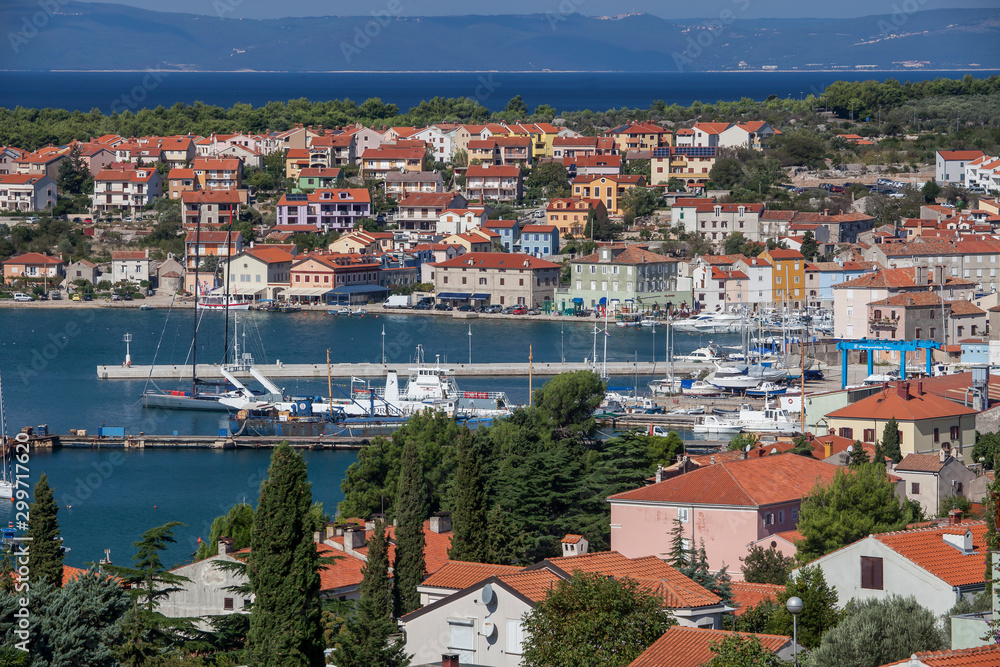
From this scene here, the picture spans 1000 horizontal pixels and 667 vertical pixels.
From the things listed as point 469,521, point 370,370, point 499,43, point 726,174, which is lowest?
point 370,370

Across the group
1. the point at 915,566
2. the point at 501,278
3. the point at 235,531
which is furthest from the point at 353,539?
the point at 501,278

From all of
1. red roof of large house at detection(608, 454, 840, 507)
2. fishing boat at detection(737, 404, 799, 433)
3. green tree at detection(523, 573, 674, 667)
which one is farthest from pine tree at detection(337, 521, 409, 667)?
fishing boat at detection(737, 404, 799, 433)

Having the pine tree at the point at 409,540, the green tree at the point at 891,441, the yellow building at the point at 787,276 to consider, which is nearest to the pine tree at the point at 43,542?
the pine tree at the point at 409,540

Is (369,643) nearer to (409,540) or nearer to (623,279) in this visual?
(409,540)

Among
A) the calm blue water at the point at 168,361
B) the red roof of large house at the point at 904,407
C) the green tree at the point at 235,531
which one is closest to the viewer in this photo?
the green tree at the point at 235,531

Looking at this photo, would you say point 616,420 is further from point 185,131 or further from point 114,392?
point 185,131

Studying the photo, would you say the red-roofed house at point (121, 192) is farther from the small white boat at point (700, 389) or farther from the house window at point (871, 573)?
the house window at point (871, 573)

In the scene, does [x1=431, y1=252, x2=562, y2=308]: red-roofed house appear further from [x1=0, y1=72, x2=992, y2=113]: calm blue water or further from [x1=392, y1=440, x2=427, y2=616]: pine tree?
[x1=0, y1=72, x2=992, y2=113]: calm blue water
